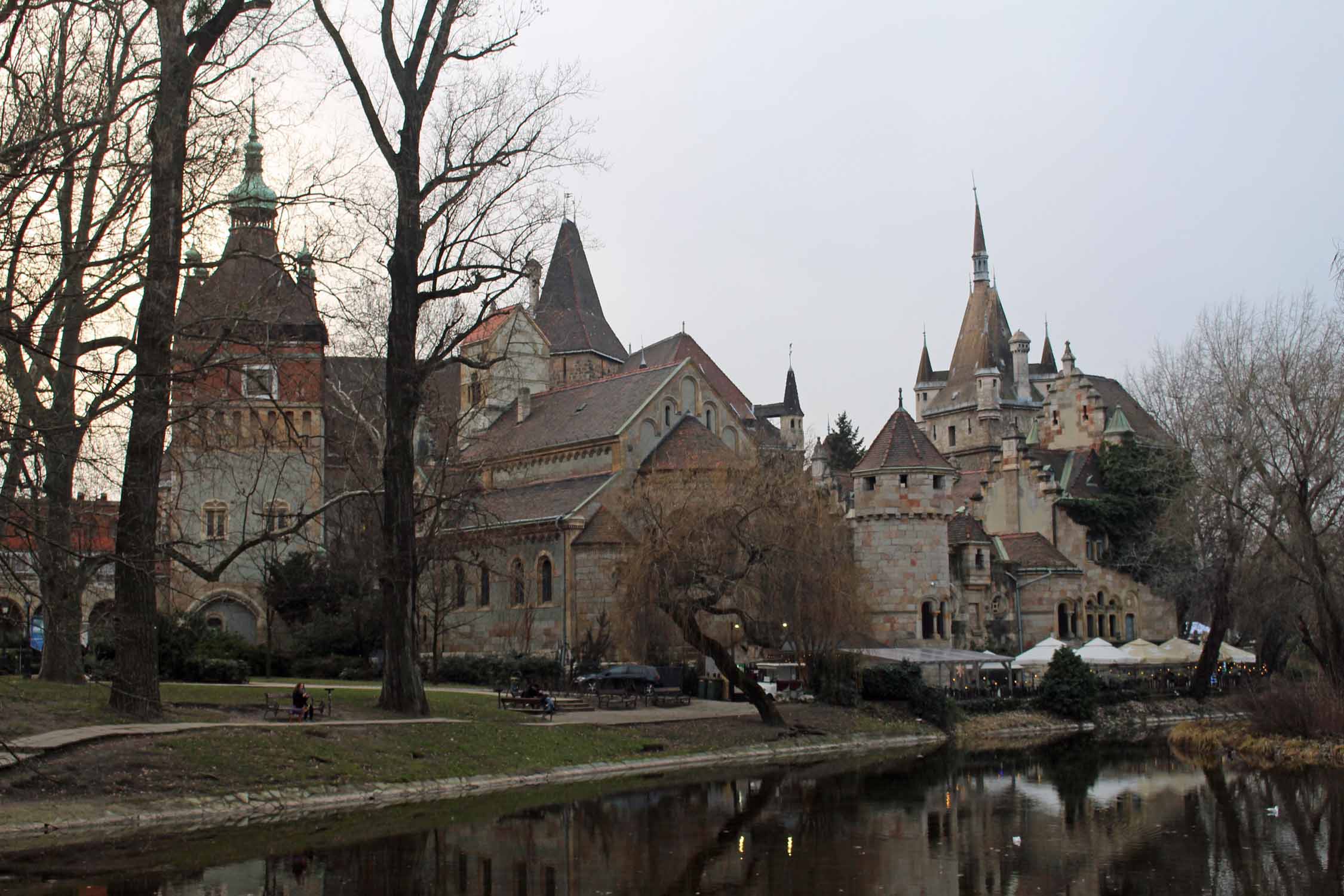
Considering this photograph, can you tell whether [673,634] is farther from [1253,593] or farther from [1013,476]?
[1013,476]

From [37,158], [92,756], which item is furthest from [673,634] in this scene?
[37,158]

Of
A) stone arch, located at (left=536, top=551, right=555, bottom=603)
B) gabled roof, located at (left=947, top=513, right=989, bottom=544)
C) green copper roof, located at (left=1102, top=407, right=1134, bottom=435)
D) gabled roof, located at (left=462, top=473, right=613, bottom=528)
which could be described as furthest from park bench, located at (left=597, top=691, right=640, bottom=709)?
green copper roof, located at (left=1102, top=407, right=1134, bottom=435)

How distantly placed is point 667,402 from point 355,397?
1180cm

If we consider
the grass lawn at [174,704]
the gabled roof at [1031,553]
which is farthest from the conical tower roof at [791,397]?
the grass lawn at [174,704]

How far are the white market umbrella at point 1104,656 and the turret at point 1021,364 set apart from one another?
1928 inches

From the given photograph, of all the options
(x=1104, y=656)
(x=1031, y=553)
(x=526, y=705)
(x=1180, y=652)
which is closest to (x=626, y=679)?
(x=526, y=705)

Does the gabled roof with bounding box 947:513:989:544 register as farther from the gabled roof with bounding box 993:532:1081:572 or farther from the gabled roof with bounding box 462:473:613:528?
the gabled roof with bounding box 462:473:613:528

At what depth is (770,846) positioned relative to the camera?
1823 centimetres

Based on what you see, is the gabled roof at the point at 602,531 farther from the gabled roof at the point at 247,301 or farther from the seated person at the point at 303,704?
the gabled roof at the point at 247,301

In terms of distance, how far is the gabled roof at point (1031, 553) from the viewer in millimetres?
58031

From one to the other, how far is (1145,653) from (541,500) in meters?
23.2

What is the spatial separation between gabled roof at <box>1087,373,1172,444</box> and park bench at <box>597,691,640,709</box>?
30.6 m

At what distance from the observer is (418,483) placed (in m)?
54.1

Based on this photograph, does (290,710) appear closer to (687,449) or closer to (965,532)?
(687,449)
